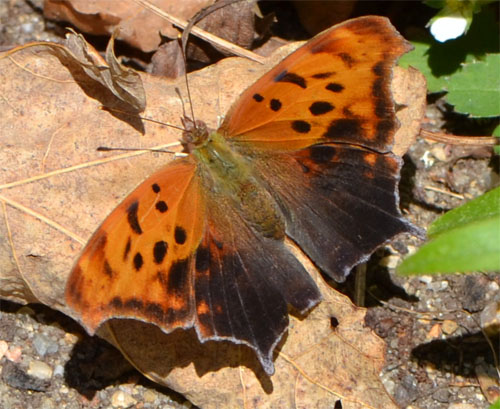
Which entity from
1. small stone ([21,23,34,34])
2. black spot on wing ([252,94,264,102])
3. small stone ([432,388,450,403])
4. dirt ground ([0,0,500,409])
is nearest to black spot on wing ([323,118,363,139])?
black spot on wing ([252,94,264,102])

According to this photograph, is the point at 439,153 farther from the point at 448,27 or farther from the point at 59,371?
the point at 59,371

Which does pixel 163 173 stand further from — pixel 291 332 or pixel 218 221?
pixel 291 332

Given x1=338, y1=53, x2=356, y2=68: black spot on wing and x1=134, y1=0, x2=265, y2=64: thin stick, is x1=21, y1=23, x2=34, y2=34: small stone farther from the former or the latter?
x1=338, y1=53, x2=356, y2=68: black spot on wing

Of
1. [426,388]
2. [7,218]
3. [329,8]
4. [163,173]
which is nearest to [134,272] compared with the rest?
[163,173]

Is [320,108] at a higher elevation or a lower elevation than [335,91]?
lower

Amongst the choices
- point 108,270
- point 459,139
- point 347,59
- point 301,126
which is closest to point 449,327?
point 459,139
